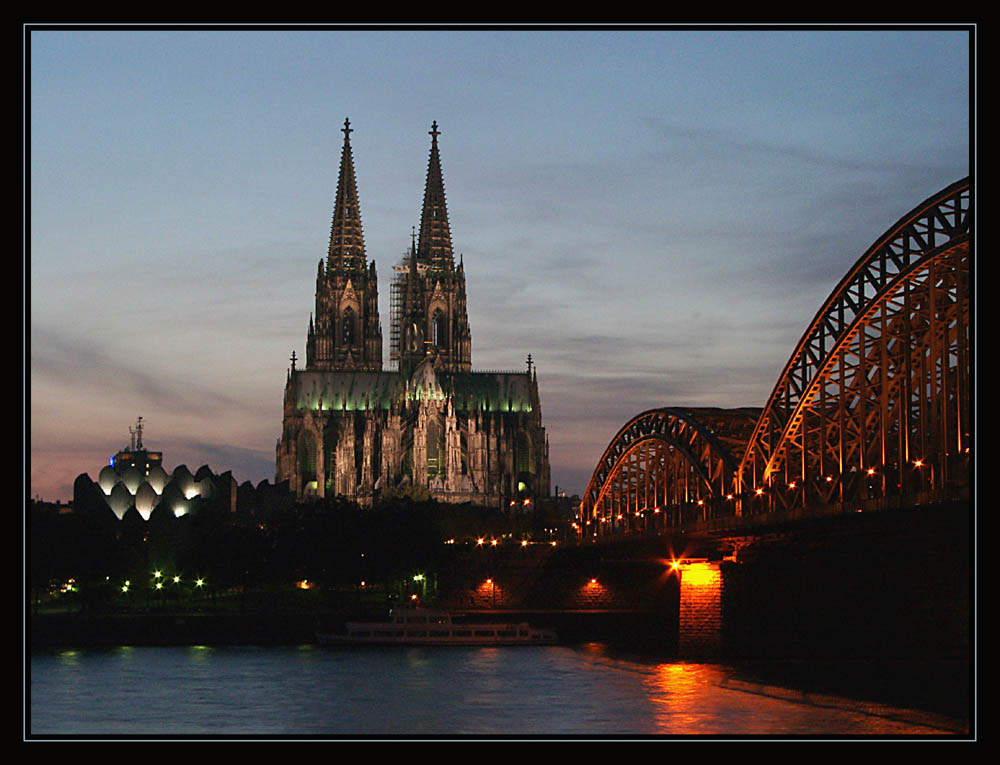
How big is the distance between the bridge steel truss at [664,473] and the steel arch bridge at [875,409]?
0.67 ft

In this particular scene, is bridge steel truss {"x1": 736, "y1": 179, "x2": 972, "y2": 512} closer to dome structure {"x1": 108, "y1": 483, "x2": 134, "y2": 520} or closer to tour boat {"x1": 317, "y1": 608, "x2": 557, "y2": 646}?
tour boat {"x1": 317, "y1": 608, "x2": 557, "y2": 646}

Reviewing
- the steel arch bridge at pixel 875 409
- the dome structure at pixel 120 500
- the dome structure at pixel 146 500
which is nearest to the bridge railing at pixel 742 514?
the steel arch bridge at pixel 875 409

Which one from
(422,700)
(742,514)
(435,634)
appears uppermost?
(742,514)

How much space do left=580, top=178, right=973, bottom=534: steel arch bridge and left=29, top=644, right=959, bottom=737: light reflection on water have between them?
7585 mm

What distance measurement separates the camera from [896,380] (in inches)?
2478

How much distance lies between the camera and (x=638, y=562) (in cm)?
9894

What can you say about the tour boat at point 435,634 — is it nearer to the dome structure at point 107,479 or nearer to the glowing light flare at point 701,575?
the glowing light flare at point 701,575

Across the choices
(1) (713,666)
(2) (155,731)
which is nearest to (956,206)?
(1) (713,666)

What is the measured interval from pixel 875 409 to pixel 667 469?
31905mm

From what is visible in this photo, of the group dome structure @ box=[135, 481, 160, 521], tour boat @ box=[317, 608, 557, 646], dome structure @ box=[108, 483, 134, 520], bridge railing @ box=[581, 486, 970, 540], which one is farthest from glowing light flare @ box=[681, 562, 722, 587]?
dome structure @ box=[108, 483, 134, 520]

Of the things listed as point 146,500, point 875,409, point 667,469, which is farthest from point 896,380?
point 146,500

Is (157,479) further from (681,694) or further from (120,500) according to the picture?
(681,694)
